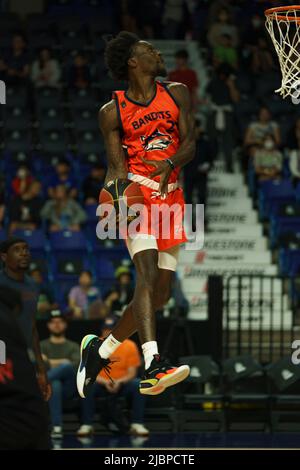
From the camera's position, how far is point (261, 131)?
20.1 m

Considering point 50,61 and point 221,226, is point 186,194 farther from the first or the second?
point 50,61

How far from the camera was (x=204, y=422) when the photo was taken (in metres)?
14.8

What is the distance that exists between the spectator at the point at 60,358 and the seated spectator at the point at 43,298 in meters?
0.48

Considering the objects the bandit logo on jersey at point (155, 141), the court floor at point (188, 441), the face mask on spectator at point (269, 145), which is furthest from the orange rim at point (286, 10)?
the face mask on spectator at point (269, 145)

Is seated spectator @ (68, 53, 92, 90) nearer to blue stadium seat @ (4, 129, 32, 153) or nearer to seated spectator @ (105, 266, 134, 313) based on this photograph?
blue stadium seat @ (4, 129, 32, 153)

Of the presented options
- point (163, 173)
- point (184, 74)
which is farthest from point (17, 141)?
point (163, 173)

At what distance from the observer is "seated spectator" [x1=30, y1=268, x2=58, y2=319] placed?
15.5 m

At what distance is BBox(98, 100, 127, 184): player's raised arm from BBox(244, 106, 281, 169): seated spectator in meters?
11.0

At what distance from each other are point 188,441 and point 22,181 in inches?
272

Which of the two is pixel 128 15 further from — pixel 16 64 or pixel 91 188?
pixel 91 188

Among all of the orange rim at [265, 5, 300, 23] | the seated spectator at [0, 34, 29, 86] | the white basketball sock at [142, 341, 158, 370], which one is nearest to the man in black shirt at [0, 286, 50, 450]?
the white basketball sock at [142, 341, 158, 370]

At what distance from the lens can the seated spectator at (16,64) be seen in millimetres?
21859

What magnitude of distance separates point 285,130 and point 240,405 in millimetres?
7328
